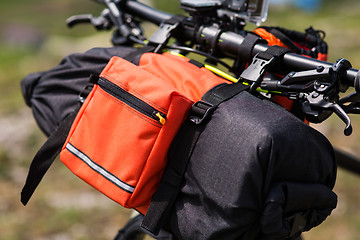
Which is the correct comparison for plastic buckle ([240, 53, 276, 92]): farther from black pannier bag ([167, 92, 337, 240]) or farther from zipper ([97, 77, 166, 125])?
zipper ([97, 77, 166, 125])

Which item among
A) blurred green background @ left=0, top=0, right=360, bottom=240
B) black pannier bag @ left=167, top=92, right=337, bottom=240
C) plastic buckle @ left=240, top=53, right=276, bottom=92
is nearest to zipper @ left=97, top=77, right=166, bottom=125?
black pannier bag @ left=167, top=92, right=337, bottom=240

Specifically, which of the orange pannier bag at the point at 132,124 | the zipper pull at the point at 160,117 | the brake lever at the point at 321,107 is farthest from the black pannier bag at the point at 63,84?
the brake lever at the point at 321,107

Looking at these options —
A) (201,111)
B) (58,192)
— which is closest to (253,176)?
(201,111)

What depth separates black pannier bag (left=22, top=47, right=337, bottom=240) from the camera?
108cm

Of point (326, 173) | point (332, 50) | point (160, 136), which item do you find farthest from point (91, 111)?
point (332, 50)

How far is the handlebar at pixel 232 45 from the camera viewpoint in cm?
117

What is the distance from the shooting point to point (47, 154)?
5.01 ft

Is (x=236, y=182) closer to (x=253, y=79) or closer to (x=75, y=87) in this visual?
(x=253, y=79)

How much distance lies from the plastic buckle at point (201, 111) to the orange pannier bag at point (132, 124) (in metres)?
0.02

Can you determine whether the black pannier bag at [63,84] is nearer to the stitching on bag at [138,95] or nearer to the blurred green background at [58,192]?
the stitching on bag at [138,95]

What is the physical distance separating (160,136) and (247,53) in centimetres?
42

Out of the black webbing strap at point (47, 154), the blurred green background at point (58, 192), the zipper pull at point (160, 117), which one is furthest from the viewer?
the blurred green background at point (58, 192)

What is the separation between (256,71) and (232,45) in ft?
0.72

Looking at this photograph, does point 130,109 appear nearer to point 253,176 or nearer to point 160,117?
point 160,117
